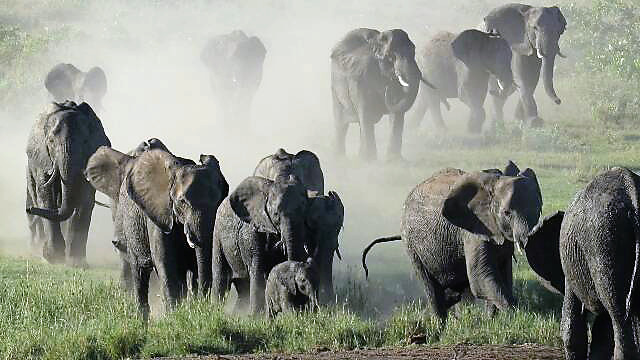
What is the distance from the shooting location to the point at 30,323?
49.8 ft

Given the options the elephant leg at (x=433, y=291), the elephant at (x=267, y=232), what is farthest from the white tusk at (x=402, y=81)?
the elephant leg at (x=433, y=291)

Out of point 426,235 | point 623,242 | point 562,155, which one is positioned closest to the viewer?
point 623,242

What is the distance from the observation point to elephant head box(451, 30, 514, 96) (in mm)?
35000

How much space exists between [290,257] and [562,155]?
Answer: 15534 mm

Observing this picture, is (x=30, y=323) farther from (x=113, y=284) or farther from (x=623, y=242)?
(x=623, y=242)

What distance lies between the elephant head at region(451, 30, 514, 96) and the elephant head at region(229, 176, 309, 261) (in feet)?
64.0

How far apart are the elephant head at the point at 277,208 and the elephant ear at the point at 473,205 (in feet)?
5.67

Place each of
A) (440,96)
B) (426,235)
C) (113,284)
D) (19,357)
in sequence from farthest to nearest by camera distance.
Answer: (440,96)
(113,284)
(426,235)
(19,357)

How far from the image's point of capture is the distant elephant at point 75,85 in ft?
121

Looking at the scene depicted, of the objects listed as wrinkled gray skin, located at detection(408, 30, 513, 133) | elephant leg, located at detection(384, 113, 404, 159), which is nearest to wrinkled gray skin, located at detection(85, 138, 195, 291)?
elephant leg, located at detection(384, 113, 404, 159)

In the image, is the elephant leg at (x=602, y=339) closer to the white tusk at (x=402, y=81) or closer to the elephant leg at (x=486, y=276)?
the elephant leg at (x=486, y=276)

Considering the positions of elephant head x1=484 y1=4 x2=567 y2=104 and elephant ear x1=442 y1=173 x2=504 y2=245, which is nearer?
elephant ear x1=442 y1=173 x2=504 y2=245

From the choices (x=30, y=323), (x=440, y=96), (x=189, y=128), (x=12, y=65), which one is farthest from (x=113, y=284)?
(x=12, y=65)

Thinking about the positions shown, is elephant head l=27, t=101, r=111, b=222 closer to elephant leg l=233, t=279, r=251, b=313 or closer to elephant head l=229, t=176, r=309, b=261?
elephant leg l=233, t=279, r=251, b=313
